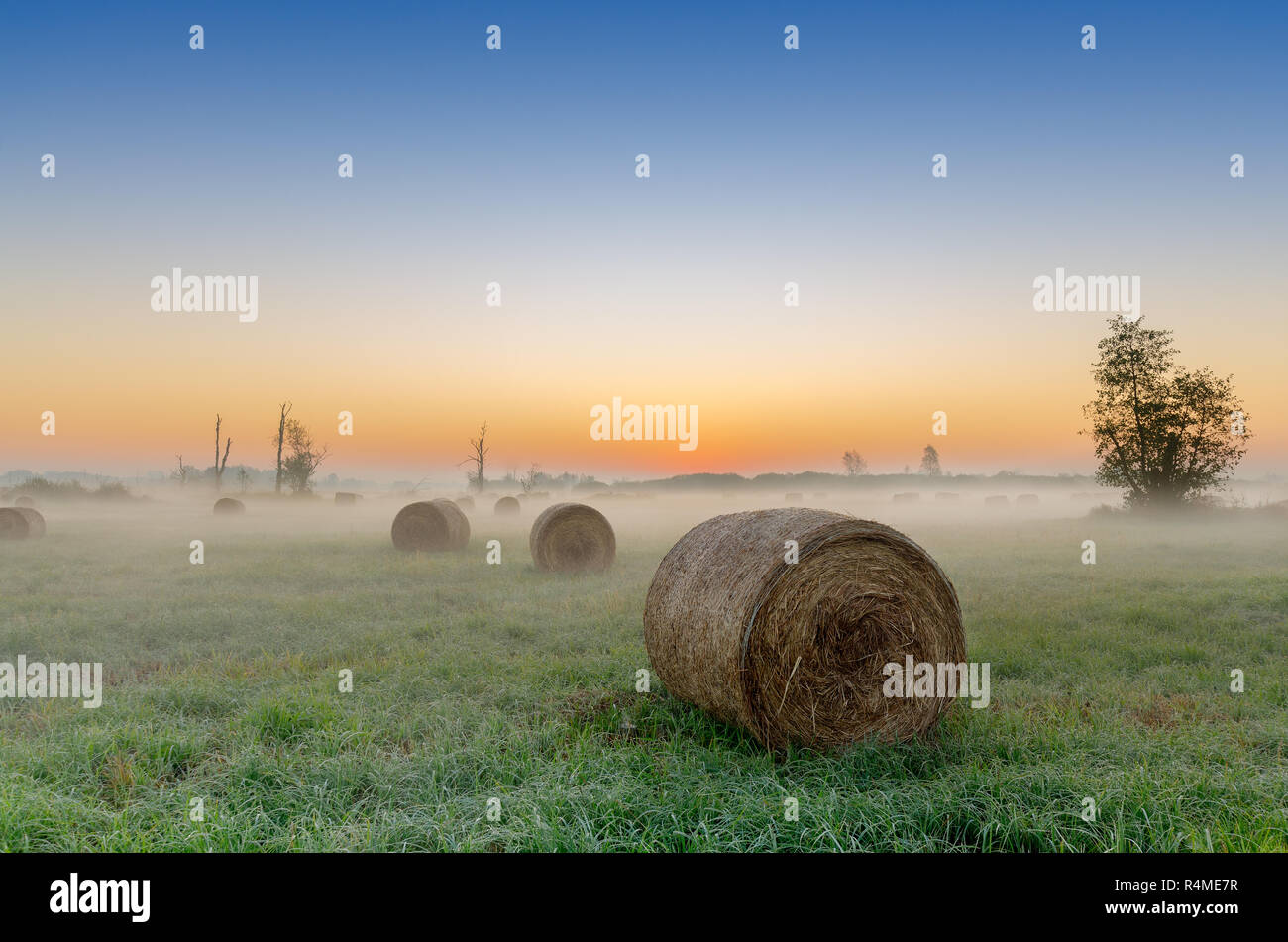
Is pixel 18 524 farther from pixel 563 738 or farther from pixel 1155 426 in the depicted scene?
pixel 1155 426

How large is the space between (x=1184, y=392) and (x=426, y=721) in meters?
37.7

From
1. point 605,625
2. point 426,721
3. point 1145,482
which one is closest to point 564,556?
point 605,625

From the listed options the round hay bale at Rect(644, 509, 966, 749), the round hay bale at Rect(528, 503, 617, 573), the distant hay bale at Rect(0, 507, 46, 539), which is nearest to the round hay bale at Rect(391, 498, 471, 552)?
the round hay bale at Rect(528, 503, 617, 573)

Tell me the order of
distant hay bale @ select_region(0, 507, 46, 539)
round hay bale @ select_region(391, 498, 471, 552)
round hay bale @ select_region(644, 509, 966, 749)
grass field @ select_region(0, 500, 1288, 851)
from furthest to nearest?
distant hay bale @ select_region(0, 507, 46, 539), round hay bale @ select_region(391, 498, 471, 552), round hay bale @ select_region(644, 509, 966, 749), grass field @ select_region(0, 500, 1288, 851)

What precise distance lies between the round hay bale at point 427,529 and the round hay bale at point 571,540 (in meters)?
5.08

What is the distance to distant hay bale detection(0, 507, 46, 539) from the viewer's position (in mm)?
22891

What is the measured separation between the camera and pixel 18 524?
23062mm

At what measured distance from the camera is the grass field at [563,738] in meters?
4.12

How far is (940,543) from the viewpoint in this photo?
2509cm

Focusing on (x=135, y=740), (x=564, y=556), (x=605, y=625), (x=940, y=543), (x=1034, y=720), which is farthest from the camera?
(x=940, y=543)

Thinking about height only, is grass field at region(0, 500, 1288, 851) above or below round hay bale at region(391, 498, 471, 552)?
below

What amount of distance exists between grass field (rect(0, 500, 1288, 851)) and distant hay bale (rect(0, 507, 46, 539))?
13294 mm

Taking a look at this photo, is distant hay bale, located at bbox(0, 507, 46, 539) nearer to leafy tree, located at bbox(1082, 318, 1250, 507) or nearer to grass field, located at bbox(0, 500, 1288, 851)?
grass field, located at bbox(0, 500, 1288, 851)
